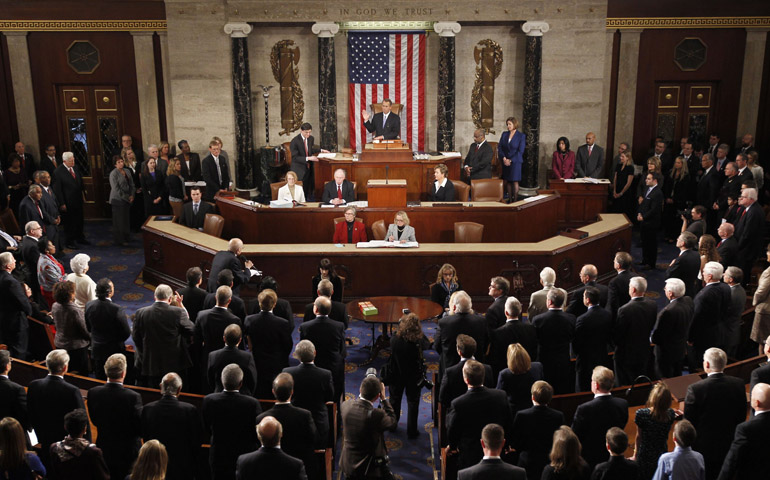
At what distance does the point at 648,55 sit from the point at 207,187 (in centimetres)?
872

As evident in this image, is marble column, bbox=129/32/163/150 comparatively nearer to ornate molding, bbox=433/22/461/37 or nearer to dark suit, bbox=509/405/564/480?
ornate molding, bbox=433/22/461/37

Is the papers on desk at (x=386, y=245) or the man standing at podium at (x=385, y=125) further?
the man standing at podium at (x=385, y=125)

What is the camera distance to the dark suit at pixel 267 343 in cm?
690

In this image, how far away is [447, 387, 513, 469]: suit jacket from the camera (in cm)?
554

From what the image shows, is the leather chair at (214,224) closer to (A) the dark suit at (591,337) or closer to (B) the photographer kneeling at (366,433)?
(A) the dark suit at (591,337)

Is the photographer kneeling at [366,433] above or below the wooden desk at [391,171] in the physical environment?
below

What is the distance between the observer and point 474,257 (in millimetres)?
10117

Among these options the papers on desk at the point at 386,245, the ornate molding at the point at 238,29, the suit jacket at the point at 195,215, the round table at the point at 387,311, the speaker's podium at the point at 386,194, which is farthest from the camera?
the ornate molding at the point at 238,29

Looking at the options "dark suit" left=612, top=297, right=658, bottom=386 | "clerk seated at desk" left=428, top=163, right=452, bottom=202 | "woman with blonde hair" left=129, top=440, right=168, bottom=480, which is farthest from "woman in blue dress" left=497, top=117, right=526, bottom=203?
"woman with blonde hair" left=129, top=440, right=168, bottom=480

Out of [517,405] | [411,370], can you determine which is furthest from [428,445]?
[517,405]

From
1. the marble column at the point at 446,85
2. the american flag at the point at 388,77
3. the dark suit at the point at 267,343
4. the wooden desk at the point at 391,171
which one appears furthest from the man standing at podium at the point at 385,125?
the dark suit at the point at 267,343

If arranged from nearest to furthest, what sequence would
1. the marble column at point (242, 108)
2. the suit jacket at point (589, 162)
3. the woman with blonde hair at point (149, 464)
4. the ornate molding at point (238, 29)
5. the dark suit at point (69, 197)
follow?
the woman with blonde hair at point (149, 464) → the dark suit at point (69, 197) → the suit jacket at point (589, 162) → the ornate molding at point (238, 29) → the marble column at point (242, 108)

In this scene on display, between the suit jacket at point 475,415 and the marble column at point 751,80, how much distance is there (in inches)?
462

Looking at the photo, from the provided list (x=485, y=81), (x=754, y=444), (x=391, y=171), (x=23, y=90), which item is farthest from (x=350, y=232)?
(x=23, y=90)
